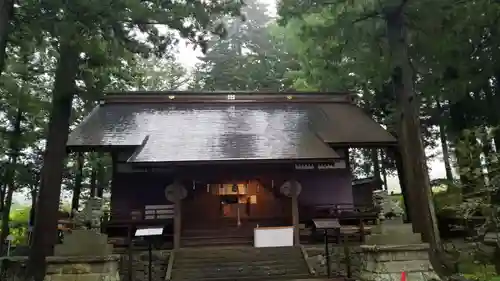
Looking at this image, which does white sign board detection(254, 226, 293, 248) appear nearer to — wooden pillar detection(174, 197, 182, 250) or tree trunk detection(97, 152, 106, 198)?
wooden pillar detection(174, 197, 182, 250)

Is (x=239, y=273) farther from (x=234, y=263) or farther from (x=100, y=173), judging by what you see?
(x=100, y=173)

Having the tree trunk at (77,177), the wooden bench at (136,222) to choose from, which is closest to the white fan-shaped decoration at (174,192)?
the wooden bench at (136,222)

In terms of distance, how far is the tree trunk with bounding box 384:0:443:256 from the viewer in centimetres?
973

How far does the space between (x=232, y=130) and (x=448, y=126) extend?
8.99 m

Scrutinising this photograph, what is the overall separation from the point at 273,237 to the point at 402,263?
4505 millimetres

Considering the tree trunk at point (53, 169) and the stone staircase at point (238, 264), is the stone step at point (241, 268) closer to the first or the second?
the stone staircase at point (238, 264)

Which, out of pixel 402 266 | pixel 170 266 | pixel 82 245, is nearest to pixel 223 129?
pixel 170 266

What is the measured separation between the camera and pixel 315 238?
13352 mm

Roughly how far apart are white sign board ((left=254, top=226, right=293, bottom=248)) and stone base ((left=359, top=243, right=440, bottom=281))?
386 cm

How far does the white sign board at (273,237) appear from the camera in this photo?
40.0 ft

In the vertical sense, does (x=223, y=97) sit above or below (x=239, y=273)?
above

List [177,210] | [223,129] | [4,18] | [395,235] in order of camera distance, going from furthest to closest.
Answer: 1. [223,129]
2. [177,210]
3. [395,235]
4. [4,18]

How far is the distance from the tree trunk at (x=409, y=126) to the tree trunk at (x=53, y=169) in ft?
26.3

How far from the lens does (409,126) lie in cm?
1043
